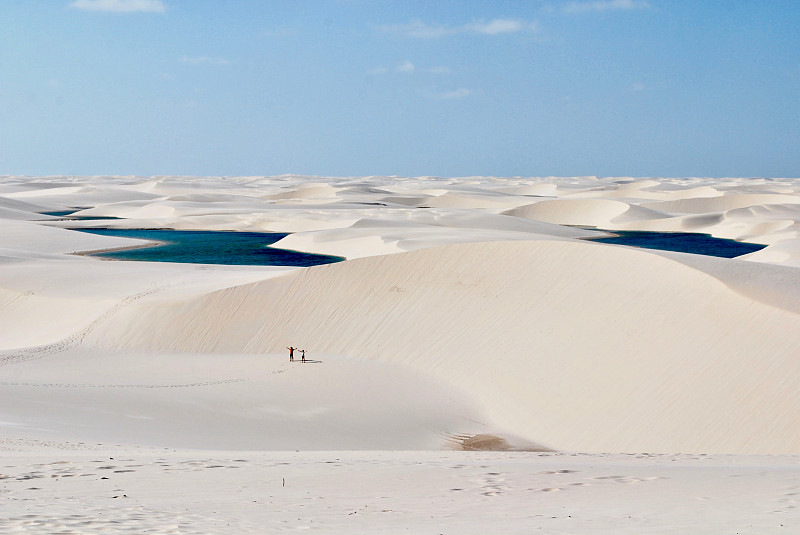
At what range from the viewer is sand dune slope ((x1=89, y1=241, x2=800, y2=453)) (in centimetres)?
1134

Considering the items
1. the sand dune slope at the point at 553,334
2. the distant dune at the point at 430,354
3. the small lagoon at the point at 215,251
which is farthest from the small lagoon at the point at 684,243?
the distant dune at the point at 430,354

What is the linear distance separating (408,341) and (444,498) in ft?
31.4

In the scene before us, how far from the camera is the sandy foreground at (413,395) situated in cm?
584

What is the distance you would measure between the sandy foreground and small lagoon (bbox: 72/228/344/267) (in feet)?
34.2

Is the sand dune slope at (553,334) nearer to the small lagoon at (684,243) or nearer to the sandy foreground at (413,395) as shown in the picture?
the sandy foreground at (413,395)

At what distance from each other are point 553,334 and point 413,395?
2.70 metres

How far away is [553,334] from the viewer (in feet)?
47.3

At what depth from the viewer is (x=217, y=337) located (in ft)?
55.7

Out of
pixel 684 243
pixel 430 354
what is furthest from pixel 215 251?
pixel 430 354

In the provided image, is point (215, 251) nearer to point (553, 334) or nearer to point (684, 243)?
point (684, 243)

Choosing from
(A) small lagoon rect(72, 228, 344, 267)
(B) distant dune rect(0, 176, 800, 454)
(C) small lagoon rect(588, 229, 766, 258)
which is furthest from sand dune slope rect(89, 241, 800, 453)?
(C) small lagoon rect(588, 229, 766, 258)

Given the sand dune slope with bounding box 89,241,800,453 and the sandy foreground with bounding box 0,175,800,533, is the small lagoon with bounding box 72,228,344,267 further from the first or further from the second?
the sand dune slope with bounding box 89,241,800,453

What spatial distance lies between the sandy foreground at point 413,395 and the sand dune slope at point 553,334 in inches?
1.6

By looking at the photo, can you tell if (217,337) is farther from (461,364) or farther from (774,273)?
(774,273)
